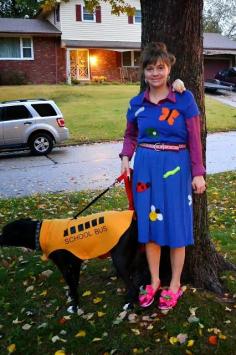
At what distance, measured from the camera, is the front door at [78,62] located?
36.7 m

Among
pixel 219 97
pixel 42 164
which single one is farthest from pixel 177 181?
pixel 219 97

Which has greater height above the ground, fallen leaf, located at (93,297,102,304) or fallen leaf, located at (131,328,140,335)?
fallen leaf, located at (93,297,102,304)

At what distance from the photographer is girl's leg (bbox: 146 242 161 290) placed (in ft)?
12.1

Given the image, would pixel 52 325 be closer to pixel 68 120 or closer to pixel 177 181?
pixel 177 181

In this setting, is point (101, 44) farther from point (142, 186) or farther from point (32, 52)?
point (142, 186)

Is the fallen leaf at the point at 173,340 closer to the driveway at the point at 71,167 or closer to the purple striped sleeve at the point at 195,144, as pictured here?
the purple striped sleeve at the point at 195,144

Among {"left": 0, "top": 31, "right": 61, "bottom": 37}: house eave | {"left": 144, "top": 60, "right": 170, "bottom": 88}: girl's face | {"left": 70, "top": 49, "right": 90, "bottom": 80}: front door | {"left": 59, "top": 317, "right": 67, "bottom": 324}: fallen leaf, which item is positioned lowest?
{"left": 59, "top": 317, "right": 67, "bottom": 324}: fallen leaf

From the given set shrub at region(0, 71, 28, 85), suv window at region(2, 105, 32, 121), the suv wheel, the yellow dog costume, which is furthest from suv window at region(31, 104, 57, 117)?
shrub at region(0, 71, 28, 85)

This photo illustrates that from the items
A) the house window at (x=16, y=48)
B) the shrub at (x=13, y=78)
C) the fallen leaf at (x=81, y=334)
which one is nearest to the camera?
the fallen leaf at (x=81, y=334)

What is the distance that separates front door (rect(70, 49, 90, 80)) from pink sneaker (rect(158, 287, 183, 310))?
34.1 m

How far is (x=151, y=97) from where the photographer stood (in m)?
3.54

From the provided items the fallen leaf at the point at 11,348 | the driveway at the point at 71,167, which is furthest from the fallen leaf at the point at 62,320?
the driveway at the point at 71,167

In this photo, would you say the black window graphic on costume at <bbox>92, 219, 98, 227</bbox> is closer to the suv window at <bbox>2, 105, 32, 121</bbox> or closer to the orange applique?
the orange applique

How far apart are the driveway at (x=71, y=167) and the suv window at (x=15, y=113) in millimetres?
1348
